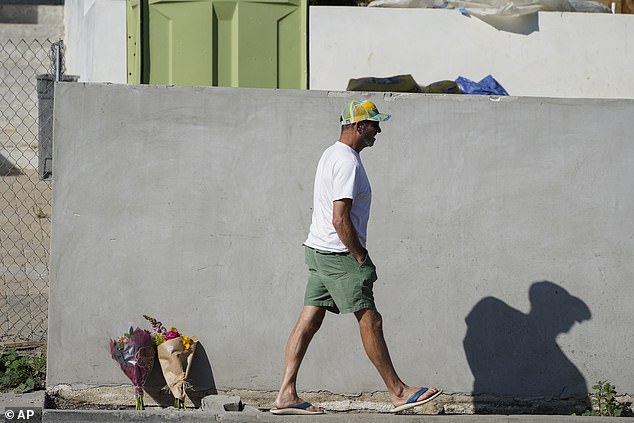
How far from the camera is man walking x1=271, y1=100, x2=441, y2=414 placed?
5000 mm

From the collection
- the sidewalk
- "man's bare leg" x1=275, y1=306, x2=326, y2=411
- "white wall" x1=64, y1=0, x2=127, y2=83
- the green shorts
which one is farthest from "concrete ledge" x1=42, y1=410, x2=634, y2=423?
"white wall" x1=64, y1=0, x2=127, y2=83

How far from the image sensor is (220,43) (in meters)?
7.18

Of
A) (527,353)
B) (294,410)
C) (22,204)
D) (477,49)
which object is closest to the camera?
(294,410)

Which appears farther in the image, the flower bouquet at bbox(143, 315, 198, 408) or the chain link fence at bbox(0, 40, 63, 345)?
the chain link fence at bbox(0, 40, 63, 345)

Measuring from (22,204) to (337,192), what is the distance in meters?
6.25

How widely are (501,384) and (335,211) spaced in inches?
68.1

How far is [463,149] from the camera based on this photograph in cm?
577

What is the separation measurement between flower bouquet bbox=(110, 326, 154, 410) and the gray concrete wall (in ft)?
0.71

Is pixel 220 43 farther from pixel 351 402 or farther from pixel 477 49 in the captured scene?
pixel 477 49

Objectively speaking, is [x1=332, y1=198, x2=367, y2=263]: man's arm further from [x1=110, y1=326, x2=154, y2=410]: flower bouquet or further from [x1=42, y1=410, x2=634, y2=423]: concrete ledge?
[x1=110, y1=326, x2=154, y2=410]: flower bouquet

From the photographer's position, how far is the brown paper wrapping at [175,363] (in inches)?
217

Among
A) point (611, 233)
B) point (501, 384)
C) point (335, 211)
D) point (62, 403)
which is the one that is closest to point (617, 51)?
point (611, 233)

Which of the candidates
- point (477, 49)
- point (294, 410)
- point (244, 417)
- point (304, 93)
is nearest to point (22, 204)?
point (477, 49)

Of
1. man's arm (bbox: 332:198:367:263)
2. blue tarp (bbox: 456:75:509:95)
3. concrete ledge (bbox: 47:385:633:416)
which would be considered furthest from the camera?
blue tarp (bbox: 456:75:509:95)
